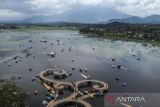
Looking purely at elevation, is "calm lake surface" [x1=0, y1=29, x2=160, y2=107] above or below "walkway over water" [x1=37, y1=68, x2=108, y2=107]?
below

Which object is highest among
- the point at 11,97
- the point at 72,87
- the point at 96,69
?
the point at 11,97

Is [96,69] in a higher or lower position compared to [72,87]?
lower

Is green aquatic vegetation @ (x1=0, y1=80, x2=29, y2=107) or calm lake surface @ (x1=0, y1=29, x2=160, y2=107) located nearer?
green aquatic vegetation @ (x1=0, y1=80, x2=29, y2=107)

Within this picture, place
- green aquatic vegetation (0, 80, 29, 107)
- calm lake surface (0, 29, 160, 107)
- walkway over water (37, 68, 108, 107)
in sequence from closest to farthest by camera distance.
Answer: green aquatic vegetation (0, 80, 29, 107) → walkway over water (37, 68, 108, 107) → calm lake surface (0, 29, 160, 107)

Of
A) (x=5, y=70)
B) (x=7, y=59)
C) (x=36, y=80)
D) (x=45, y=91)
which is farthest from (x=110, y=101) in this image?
(x=7, y=59)

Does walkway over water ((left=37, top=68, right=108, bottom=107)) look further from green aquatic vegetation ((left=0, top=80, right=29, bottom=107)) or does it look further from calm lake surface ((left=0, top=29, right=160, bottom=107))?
green aquatic vegetation ((left=0, top=80, right=29, bottom=107))

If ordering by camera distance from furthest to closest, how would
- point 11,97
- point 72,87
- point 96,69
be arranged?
point 96,69, point 72,87, point 11,97

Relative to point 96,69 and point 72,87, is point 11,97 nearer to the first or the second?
point 72,87

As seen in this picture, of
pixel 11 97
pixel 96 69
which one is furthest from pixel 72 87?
pixel 11 97

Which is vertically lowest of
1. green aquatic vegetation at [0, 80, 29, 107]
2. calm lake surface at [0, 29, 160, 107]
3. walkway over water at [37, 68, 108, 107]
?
calm lake surface at [0, 29, 160, 107]

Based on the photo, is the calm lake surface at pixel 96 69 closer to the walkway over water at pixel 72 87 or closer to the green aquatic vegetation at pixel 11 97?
the walkway over water at pixel 72 87

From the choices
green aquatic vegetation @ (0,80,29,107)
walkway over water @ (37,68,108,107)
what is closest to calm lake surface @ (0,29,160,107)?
walkway over water @ (37,68,108,107)

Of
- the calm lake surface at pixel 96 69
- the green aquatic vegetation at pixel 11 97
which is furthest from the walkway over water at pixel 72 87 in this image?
the green aquatic vegetation at pixel 11 97
